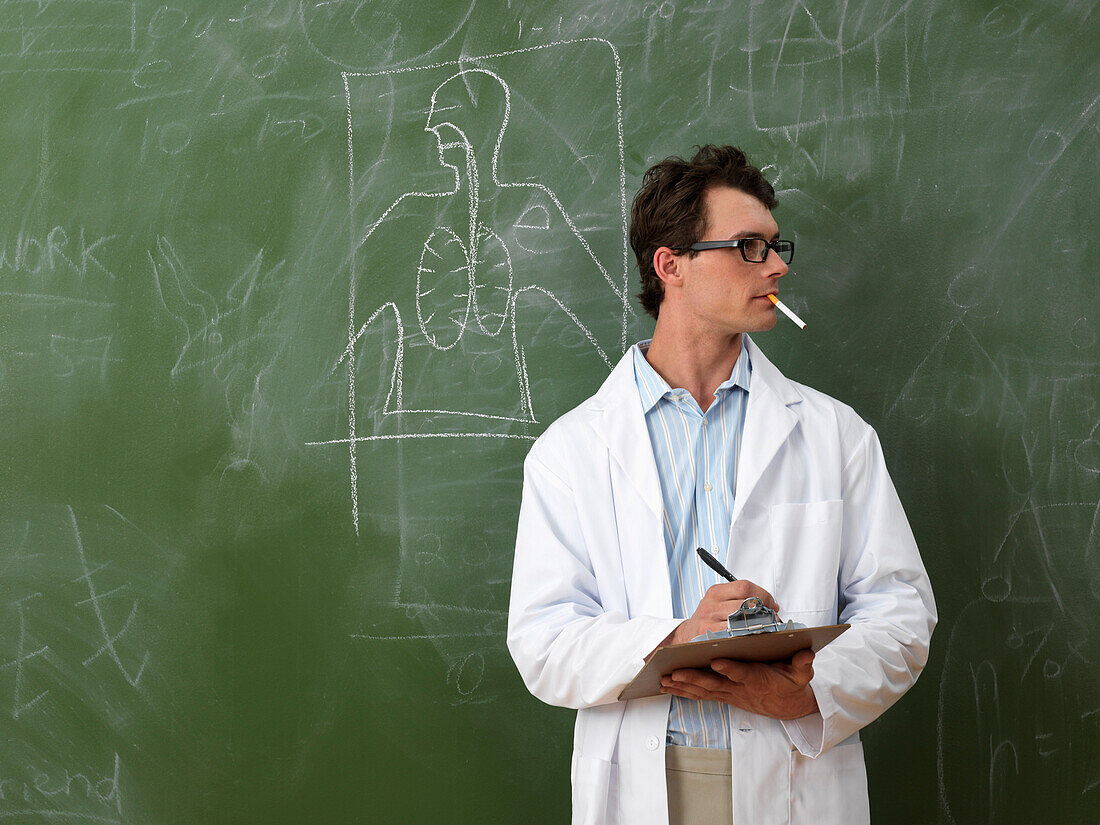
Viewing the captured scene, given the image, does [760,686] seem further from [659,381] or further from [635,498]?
[659,381]

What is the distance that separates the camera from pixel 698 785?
144cm

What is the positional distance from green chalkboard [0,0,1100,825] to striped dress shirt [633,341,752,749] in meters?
0.33

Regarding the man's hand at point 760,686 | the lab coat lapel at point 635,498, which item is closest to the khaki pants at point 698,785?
the man's hand at point 760,686

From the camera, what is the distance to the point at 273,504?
6.54 ft

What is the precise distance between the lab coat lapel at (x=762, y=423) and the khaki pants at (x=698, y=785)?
1.24 feet

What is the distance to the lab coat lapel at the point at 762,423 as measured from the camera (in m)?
1.53

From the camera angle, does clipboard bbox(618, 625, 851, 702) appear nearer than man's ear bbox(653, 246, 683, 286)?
Yes

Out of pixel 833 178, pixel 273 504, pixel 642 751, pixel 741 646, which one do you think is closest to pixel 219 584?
pixel 273 504

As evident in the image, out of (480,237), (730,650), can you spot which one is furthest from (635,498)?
(480,237)

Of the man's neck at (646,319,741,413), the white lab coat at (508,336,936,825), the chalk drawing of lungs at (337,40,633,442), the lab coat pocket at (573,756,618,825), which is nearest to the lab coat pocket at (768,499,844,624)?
the white lab coat at (508,336,936,825)

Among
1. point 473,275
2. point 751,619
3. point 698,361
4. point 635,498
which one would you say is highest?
point 473,275

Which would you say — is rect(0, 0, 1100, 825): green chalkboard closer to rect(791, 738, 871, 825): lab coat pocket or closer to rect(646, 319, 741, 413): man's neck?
rect(646, 319, 741, 413): man's neck

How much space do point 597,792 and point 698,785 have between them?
16 centimetres

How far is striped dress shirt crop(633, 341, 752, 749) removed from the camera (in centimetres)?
146
